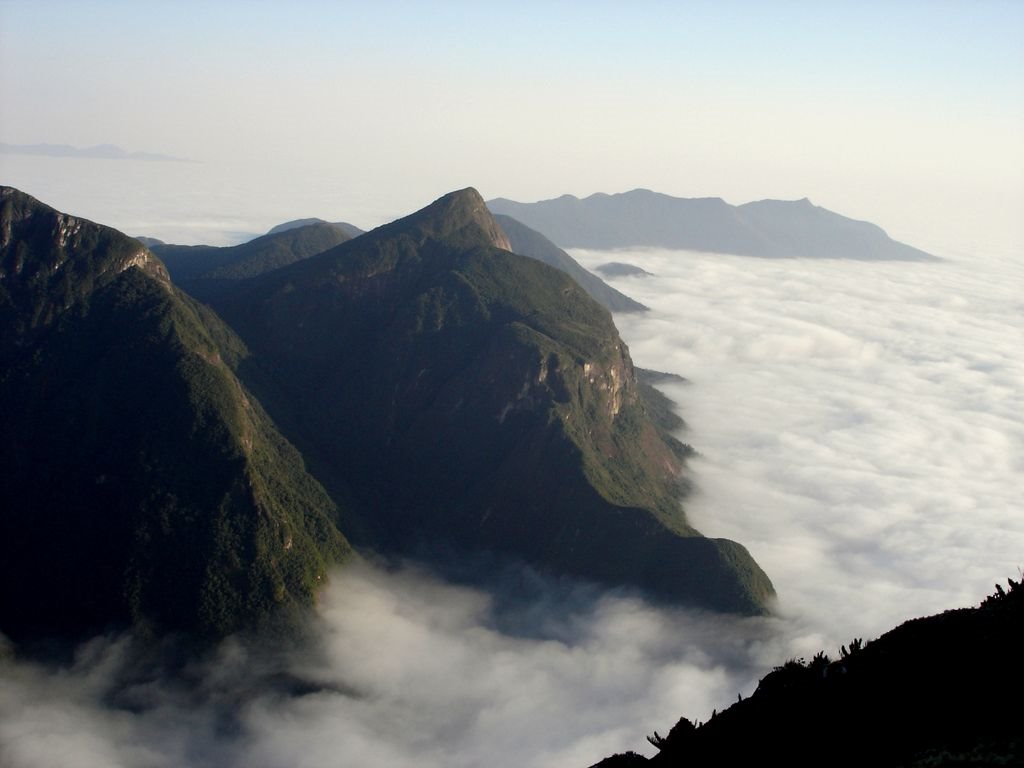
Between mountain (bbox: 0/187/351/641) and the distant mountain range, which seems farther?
the distant mountain range

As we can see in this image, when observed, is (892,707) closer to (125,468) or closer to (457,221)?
(125,468)

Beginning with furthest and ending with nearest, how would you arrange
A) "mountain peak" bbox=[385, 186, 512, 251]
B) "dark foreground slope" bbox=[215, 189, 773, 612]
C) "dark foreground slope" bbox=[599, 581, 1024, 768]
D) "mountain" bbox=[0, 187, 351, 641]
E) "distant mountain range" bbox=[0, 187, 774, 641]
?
"mountain peak" bbox=[385, 186, 512, 251]
"dark foreground slope" bbox=[215, 189, 773, 612]
"distant mountain range" bbox=[0, 187, 774, 641]
"mountain" bbox=[0, 187, 351, 641]
"dark foreground slope" bbox=[599, 581, 1024, 768]

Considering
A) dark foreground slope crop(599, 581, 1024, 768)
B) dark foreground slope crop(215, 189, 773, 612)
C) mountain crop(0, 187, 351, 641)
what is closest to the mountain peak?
dark foreground slope crop(215, 189, 773, 612)

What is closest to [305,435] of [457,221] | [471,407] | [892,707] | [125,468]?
[471,407]

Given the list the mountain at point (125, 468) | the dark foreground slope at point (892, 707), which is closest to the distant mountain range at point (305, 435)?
the mountain at point (125, 468)

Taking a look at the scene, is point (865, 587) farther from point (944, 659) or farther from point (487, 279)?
point (944, 659)

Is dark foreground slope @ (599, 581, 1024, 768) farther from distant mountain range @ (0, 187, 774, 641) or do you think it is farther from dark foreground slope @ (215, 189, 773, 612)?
dark foreground slope @ (215, 189, 773, 612)
